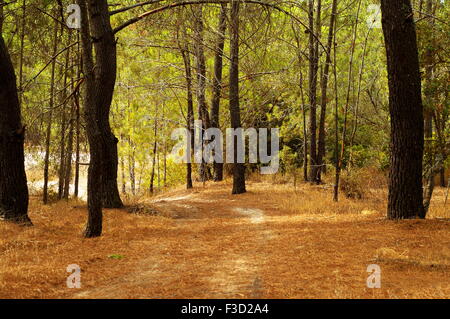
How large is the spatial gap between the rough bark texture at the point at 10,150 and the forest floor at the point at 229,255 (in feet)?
1.54

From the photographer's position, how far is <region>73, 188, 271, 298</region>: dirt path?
18.7ft

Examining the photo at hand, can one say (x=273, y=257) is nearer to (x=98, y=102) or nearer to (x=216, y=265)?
(x=216, y=265)

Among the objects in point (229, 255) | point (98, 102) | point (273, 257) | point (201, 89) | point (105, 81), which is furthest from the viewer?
point (201, 89)

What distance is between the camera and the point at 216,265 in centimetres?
708

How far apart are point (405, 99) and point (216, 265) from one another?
5.08 meters

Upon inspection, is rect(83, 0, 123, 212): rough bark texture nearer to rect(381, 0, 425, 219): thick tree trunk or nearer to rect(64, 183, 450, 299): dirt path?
rect(64, 183, 450, 299): dirt path

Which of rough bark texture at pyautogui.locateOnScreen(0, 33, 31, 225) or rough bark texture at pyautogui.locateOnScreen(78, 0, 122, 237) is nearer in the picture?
rough bark texture at pyautogui.locateOnScreen(78, 0, 122, 237)

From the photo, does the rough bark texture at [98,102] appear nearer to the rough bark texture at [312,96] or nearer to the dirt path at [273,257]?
the dirt path at [273,257]

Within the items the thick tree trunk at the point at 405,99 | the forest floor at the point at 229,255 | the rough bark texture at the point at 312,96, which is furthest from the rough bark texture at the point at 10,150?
the rough bark texture at the point at 312,96

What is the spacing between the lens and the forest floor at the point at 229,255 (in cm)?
570

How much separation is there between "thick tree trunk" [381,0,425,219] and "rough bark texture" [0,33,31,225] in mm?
7593

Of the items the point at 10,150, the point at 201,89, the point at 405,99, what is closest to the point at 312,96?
the point at 201,89

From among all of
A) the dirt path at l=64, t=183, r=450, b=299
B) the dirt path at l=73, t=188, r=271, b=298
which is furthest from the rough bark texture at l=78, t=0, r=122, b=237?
the dirt path at l=73, t=188, r=271, b=298
